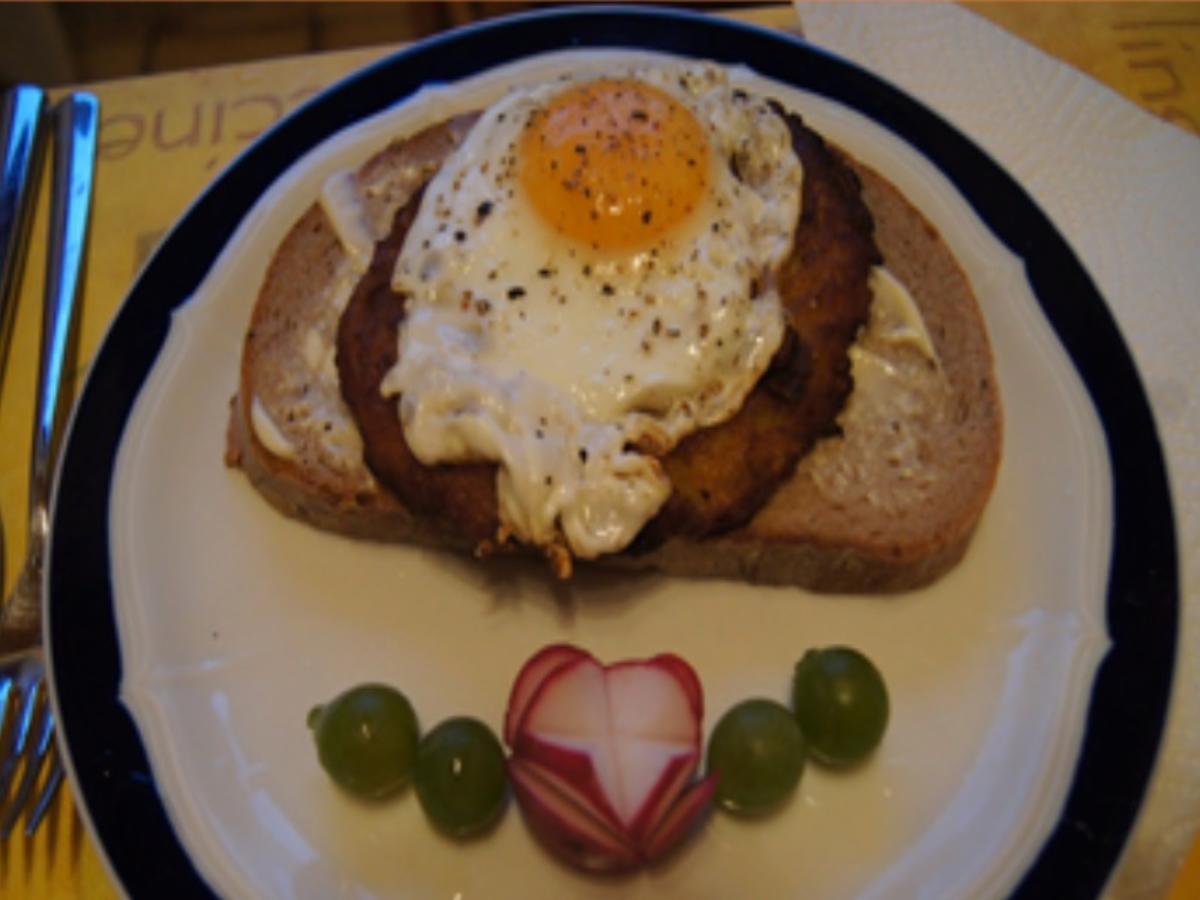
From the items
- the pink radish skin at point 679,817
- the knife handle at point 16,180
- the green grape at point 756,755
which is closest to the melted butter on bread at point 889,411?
the green grape at point 756,755

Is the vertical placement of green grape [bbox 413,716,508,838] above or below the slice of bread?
below

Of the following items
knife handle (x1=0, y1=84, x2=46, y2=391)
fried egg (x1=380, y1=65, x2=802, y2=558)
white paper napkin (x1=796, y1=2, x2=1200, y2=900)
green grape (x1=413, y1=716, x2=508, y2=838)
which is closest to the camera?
green grape (x1=413, y1=716, x2=508, y2=838)

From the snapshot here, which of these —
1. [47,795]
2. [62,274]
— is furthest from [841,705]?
[62,274]

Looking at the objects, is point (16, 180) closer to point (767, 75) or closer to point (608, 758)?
point (767, 75)

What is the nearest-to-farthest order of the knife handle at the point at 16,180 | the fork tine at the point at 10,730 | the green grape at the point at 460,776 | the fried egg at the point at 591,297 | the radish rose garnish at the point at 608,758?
1. the radish rose garnish at the point at 608,758
2. the green grape at the point at 460,776
3. the fried egg at the point at 591,297
4. the fork tine at the point at 10,730
5. the knife handle at the point at 16,180

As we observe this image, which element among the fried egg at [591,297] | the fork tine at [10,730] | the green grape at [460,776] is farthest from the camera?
Answer: the fork tine at [10,730]

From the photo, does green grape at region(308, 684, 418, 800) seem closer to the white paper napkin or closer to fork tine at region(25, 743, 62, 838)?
fork tine at region(25, 743, 62, 838)

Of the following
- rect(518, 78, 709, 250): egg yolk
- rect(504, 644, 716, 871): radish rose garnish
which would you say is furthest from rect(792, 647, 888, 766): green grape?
rect(518, 78, 709, 250): egg yolk

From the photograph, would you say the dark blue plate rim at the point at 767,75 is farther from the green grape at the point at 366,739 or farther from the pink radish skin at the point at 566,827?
the pink radish skin at the point at 566,827
